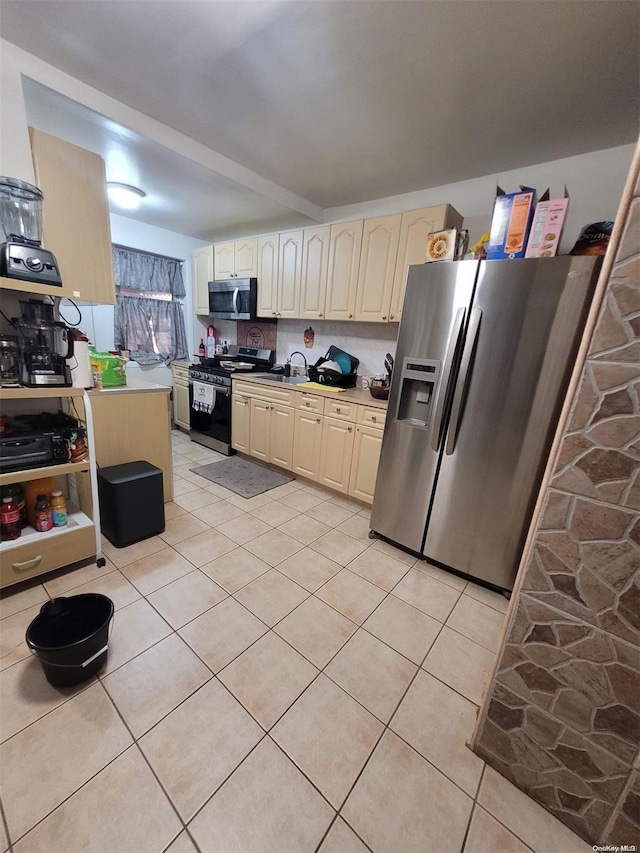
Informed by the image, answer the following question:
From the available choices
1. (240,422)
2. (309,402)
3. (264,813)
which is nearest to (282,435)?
(309,402)

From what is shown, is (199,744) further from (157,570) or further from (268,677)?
(157,570)

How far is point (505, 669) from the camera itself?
1.00 meters

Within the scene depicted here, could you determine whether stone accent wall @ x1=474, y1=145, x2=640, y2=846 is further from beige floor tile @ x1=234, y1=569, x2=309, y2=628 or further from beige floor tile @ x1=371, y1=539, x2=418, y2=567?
beige floor tile @ x1=371, y1=539, x2=418, y2=567

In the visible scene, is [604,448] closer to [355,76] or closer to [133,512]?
[355,76]

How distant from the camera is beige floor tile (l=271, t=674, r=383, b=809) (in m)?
1.03

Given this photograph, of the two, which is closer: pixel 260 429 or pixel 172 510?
pixel 172 510

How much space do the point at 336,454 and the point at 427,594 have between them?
125 cm

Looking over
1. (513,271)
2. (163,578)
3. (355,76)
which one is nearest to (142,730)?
(163,578)

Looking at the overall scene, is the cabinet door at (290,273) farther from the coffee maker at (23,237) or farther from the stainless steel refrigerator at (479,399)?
the coffee maker at (23,237)

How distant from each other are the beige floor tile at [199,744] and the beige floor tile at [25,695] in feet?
1.24

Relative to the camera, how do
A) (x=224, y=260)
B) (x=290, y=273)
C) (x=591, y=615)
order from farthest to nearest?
(x=224, y=260) → (x=290, y=273) → (x=591, y=615)

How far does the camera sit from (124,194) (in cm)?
291

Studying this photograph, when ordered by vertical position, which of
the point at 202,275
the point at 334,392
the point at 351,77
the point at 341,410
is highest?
the point at 351,77

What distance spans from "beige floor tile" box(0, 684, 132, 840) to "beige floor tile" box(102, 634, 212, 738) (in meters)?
0.04
